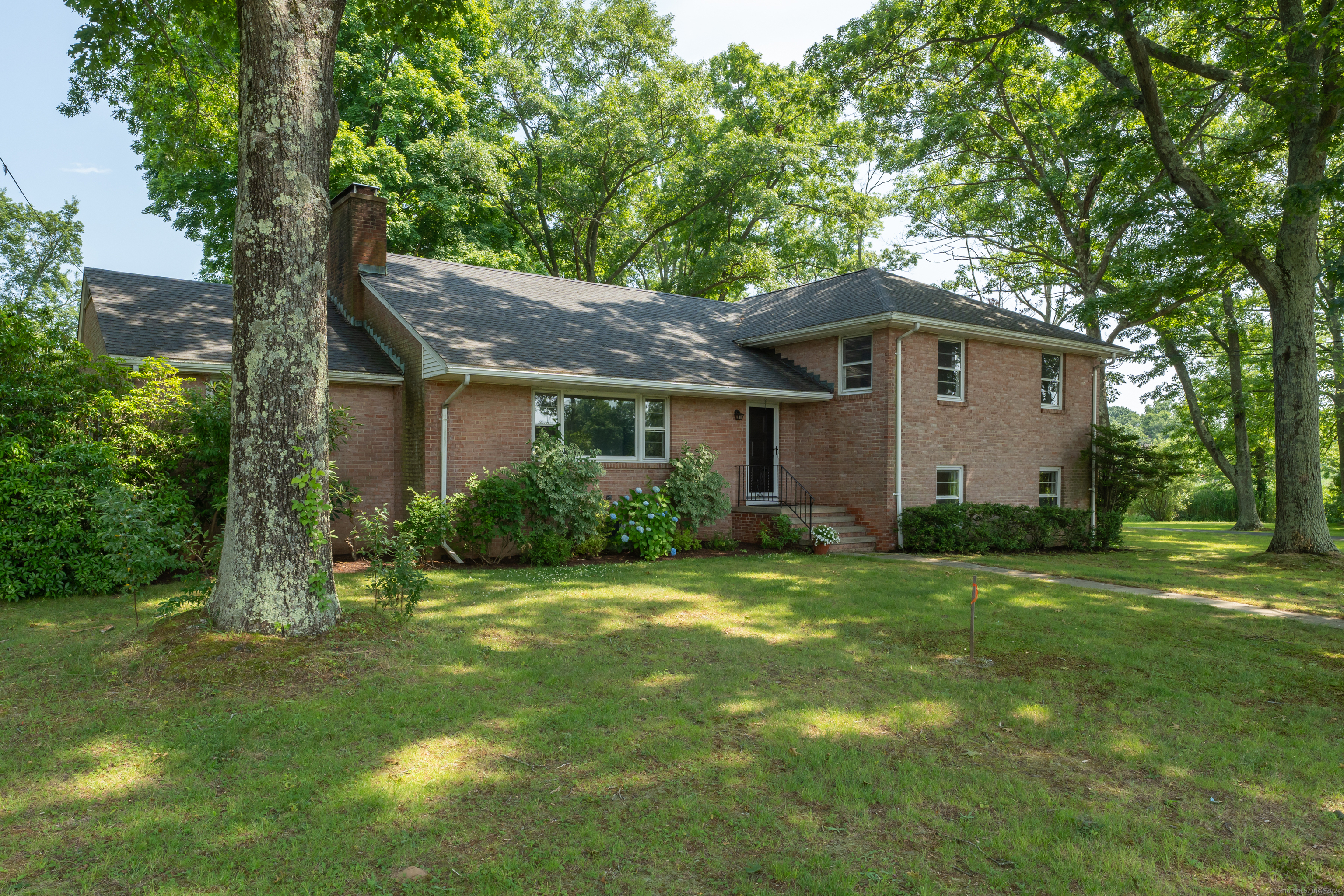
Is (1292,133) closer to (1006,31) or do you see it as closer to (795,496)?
(1006,31)

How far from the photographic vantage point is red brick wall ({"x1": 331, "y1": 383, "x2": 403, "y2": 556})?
13164 millimetres

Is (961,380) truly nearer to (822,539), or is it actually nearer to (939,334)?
(939,334)

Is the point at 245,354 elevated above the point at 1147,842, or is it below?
above

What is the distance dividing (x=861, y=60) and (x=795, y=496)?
1001 cm

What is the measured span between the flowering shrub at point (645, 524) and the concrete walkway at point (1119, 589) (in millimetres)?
3424

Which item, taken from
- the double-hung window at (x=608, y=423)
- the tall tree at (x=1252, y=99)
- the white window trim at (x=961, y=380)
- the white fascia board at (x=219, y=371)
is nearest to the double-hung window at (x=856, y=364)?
the white window trim at (x=961, y=380)

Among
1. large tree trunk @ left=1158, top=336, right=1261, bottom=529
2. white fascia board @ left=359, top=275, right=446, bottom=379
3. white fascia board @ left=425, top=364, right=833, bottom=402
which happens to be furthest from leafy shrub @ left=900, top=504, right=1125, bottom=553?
large tree trunk @ left=1158, top=336, right=1261, bottom=529

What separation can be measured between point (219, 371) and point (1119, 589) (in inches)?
569

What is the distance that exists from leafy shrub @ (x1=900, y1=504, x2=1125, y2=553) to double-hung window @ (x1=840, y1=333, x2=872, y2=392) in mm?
2881

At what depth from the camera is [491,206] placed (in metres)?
24.9

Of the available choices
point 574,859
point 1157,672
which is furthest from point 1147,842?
point 1157,672

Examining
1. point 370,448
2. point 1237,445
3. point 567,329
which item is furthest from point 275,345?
point 1237,445

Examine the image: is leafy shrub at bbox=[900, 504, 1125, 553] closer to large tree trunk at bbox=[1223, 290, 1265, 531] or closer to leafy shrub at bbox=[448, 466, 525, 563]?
leafy shrub at bbox=[448, 466, 525, 563]

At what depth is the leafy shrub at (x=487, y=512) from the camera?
12.0m
